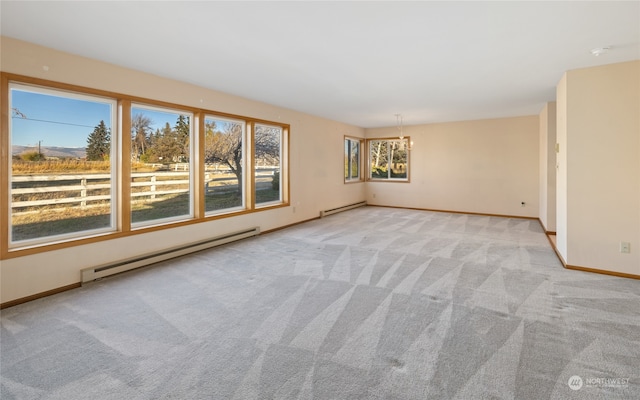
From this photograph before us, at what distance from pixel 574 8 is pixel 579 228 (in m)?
2.80

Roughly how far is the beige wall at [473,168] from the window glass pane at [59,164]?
25.3 feet

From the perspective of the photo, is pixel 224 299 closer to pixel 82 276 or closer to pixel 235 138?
pixel 82 276

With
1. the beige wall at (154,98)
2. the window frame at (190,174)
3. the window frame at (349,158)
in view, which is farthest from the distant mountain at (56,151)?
the window frame at (349,158)

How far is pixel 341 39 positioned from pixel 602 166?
359 centimetres

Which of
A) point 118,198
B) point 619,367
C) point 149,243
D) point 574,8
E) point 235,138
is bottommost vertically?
point 619,367

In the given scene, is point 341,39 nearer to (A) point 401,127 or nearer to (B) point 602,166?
(B) point 602,166

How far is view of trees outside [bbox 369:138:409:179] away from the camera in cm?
966

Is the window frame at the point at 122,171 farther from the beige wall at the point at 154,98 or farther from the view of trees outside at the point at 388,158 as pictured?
the view of trees outside at the point at 388,158

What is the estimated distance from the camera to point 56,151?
11.6 feet

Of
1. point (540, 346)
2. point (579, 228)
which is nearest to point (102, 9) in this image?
point (540, 346)

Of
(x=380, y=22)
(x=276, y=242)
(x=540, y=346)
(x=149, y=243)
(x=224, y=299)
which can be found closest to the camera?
(x=540, y=346)

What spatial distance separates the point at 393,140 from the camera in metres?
9.79

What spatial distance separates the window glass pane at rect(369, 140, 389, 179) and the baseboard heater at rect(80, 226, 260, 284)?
568 centimetres

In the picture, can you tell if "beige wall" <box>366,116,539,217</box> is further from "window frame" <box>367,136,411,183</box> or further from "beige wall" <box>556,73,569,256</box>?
"beige wall" <box>556,73,569,256</box>
